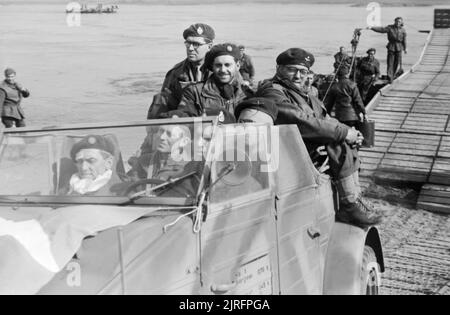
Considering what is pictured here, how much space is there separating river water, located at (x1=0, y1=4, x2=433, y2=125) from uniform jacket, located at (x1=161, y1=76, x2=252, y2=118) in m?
10.9

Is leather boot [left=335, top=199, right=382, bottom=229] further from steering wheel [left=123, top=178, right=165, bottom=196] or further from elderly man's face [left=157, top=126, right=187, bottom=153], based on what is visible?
steering wheel [left=123, top=178, right=165, bottom=196]

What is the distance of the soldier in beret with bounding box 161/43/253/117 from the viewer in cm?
552

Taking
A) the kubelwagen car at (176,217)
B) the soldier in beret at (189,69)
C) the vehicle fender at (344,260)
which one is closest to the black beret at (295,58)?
the kubelwagen car at (176,217)

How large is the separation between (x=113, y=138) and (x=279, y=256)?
1.29m

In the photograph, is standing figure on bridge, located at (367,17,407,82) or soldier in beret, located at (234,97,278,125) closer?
soldier in beret, located at (234,97,278,125)

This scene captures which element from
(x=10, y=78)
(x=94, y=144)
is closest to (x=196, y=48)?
(x=94, y=144)

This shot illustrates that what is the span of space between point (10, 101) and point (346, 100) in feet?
20.1

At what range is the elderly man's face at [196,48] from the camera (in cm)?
644

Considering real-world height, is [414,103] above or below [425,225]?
above

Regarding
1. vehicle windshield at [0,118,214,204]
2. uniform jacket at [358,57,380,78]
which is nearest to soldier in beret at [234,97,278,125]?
vehicle windshield at [0,118,214,204]

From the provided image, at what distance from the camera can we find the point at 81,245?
3584mm
